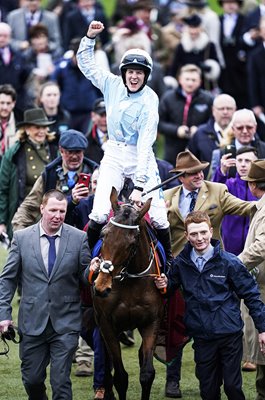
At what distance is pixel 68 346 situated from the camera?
10008 millimetres

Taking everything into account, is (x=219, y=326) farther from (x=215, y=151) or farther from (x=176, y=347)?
(x=215, y=151)

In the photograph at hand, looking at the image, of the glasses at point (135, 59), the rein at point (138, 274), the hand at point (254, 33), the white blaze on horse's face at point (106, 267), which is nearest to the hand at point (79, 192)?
the rein at point (138, 274)

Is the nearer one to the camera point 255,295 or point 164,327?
point 255,295

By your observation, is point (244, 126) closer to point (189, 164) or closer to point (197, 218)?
point (189, 164)

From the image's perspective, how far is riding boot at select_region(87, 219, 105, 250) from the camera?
10672mm

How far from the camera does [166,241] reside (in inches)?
430

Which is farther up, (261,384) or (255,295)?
(255,295)

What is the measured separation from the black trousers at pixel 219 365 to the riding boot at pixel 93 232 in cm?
131

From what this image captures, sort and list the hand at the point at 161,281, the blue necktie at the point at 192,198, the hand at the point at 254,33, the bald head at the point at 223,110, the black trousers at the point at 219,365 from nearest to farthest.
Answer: the black trousers at the point at 219,365
the hand at the point at 161,281
the blue necktie at the point at 192,198
the bald head at the point at 223,110
the hand at the point at 254,33

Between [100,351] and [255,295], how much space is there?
176cm

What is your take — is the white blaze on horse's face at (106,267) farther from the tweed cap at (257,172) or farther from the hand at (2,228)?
the hand at (2,228)

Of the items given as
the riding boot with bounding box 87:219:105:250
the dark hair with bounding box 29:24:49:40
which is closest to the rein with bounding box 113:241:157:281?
the riding boot with bounding box 87:219:105:250

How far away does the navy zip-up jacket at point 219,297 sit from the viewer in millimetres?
10016

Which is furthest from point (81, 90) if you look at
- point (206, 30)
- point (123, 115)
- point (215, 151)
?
point (123, 115)
